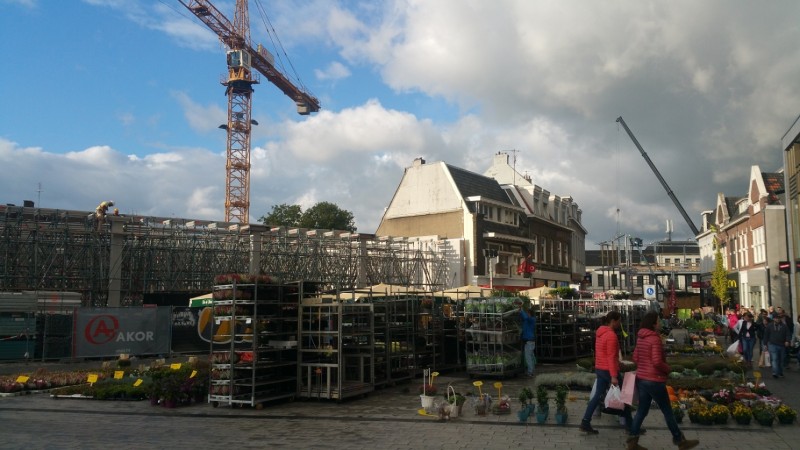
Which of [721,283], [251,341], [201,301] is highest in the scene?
[721,283]

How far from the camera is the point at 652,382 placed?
836 cm

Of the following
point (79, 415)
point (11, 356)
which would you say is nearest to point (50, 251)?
point (11, 356)

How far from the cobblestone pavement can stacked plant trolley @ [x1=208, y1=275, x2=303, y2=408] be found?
0.36m

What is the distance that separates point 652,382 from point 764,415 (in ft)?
10.8

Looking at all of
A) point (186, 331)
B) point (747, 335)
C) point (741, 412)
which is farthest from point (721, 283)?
point (741, 412)

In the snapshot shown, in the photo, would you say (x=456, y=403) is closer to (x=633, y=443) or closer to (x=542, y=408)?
(x=542, y=408)

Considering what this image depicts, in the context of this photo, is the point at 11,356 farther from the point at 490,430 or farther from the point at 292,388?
the point at 490,430

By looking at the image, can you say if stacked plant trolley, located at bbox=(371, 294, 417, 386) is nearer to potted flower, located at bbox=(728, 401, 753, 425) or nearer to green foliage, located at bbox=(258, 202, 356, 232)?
potted flower, located at bbox=(728, 401, 753, 425)

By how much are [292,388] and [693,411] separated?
26.0ft

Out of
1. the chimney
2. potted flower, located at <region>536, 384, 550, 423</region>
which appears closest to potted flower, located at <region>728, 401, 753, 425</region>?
potted flower, located at <region>536, 384, 550, 423</region>

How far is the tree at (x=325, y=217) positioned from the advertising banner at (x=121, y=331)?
50.6 meters

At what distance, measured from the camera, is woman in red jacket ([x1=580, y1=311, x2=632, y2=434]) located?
9.49 meters

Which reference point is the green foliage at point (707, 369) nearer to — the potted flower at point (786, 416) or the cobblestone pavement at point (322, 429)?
the cobblestone pavement at point (322, 429)

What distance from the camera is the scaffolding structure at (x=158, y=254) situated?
30953mm
